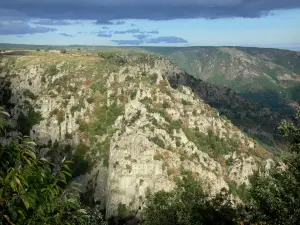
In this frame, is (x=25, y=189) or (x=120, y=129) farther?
(x=120, y=129)

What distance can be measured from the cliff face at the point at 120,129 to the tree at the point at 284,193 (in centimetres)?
7128

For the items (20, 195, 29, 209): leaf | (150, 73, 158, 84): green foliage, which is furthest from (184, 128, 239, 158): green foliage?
(20, 195, 29, 209): leaf

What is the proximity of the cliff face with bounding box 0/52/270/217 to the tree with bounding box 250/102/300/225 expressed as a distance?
7128cm

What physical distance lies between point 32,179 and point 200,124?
121646 mm

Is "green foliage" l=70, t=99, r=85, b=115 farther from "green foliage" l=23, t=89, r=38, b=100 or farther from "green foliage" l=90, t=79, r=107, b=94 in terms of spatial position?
"green foliage" l=23, t=89, r=38, b=100

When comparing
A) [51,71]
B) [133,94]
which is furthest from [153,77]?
[51,71]

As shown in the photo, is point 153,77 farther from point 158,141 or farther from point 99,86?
point 158,141

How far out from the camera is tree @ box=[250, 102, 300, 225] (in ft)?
82.9

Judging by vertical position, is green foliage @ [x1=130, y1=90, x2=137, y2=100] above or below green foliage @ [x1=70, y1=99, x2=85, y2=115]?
above

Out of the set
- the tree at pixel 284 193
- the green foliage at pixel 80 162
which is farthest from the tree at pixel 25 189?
the green foliage at pixel 80 162

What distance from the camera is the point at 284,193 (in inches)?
1029

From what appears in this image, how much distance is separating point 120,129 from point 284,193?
90767 mm

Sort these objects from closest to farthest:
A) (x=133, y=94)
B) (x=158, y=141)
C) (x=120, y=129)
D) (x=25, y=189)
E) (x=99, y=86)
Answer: (x=25, y=189), (x=158, y=141), (x=120, y=129), (x=133, y=94), (x=99, y=86)

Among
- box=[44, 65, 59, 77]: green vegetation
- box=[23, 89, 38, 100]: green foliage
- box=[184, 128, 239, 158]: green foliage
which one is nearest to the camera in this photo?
box=[184, 128, 239, 158]: green foliage
